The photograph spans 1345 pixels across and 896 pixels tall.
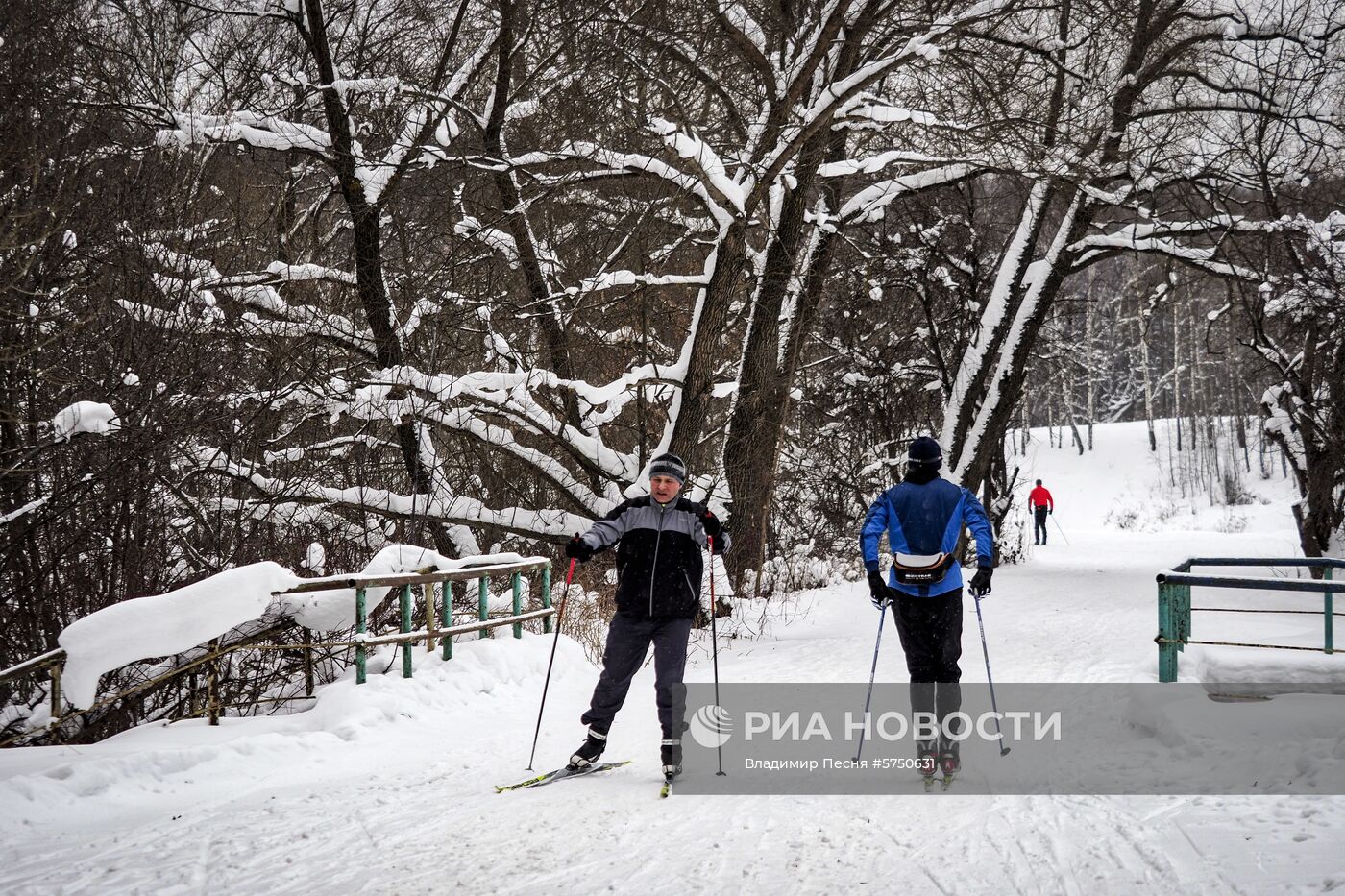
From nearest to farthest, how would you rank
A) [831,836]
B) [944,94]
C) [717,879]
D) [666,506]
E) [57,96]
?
1. [717,879]
2. [831,836]
3. [666,506]
4. [57,96]
5. [944,94]

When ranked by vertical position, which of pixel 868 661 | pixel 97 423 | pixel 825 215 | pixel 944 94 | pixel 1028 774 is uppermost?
pixel 944 94

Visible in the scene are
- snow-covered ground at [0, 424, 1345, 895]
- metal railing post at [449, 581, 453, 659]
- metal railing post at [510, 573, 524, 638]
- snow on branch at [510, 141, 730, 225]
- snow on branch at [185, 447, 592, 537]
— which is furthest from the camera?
snow on branch at [510, 141, 730, 225]

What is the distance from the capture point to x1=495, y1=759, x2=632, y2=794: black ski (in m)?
5.54

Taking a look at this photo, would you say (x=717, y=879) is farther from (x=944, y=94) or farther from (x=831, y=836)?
(x=944, y=94)

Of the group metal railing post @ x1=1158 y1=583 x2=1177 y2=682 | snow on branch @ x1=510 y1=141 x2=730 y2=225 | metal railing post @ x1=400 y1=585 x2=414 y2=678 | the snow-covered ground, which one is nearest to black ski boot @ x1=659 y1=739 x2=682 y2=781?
the snow-covered ground

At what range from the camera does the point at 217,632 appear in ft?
19.6

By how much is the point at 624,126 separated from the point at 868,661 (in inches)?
260

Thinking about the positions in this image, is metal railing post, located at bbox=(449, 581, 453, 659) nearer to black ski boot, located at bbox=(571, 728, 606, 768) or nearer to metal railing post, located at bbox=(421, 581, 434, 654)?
metal railing post, located at bbox=(421, 581, 434, 654)

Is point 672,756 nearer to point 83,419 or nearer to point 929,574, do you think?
point 929,574

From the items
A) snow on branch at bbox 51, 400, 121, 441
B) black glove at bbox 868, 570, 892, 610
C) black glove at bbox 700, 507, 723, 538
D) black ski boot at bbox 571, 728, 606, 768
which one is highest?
snow on branch at bbox 51, 400, 121, 441

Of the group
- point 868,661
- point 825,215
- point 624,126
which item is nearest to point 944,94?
point 825,215

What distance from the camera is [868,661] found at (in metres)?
10.5

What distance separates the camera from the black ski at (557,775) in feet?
18.2

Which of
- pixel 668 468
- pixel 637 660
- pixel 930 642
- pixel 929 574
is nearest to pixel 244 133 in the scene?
pixel 668 468
